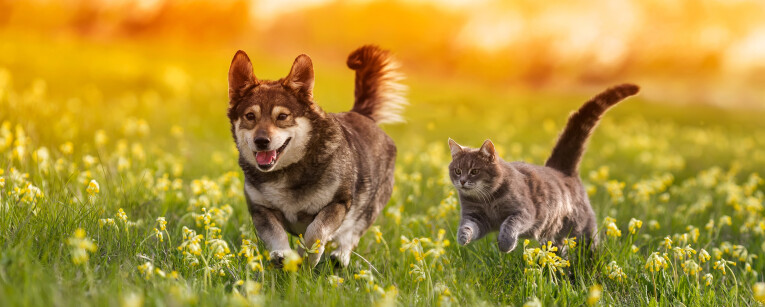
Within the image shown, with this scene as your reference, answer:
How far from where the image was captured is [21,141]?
6734 millimetres

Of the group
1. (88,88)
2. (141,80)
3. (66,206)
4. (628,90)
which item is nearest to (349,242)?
(66,206)

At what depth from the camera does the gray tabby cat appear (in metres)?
5.32

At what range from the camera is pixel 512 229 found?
5.09 m

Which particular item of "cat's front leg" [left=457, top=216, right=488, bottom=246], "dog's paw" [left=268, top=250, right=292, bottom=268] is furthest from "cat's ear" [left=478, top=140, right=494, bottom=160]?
"dog's paw" [left=268, top=250, right=292, bottom=268]

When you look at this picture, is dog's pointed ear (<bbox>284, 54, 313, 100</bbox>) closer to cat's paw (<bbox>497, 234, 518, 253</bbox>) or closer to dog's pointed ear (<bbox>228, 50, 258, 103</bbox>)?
Result: dog's pointed ear (<bbox>228, 50, 258, 103</bbox>)

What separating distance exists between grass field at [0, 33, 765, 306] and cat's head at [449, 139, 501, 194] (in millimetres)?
541

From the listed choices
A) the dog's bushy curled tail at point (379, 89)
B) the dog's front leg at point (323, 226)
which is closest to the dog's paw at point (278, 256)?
the dog's front leg at point (323, 226)

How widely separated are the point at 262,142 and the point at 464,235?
1532 millimetres

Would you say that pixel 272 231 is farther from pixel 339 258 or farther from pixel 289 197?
pixel 339 258

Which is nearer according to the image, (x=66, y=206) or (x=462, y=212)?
(x=66, y=206)

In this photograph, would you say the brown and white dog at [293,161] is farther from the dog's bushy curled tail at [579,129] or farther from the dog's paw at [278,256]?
the dog's bushy curled tail at [579,129]

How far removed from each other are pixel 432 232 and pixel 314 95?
1884 mm

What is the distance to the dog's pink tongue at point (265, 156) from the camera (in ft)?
16.4

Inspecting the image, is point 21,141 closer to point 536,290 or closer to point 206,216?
point 206,216
